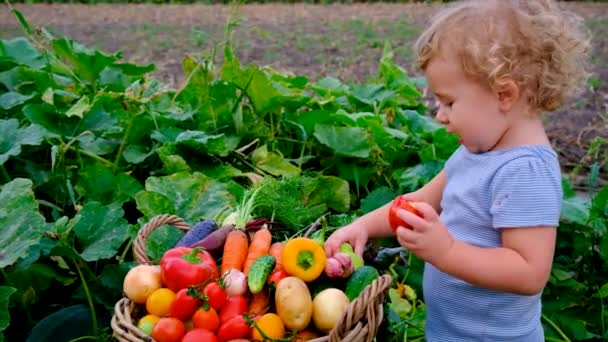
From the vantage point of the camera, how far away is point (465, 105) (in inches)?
61.7

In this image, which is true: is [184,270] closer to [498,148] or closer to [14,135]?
[498,148]

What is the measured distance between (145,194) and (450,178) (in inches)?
35.2

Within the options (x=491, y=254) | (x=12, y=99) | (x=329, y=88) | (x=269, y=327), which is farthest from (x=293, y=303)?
(x=329, y=88)

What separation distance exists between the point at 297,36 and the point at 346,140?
510cm

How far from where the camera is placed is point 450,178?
176 cm

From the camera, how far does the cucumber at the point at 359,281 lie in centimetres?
164

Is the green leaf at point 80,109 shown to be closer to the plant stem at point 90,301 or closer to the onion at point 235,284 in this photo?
the plant stem at point 90,301

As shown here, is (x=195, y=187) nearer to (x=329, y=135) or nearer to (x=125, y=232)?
(x=125, y=232)

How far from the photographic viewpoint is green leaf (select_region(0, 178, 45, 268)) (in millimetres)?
1611

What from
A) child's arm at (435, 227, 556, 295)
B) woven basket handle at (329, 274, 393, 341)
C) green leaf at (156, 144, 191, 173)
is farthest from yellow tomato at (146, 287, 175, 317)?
green leaf at (156, 144, 191, 173)

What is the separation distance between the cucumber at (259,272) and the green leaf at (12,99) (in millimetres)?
1440

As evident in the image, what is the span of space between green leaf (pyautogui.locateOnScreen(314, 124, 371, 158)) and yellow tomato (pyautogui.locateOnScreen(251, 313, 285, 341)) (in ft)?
4.09

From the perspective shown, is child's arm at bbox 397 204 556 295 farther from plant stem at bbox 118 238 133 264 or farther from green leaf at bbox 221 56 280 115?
green leaf at bbox 221 56 280 115

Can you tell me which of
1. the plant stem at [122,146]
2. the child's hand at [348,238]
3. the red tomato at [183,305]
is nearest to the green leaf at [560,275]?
the child's hand at [348,238]
